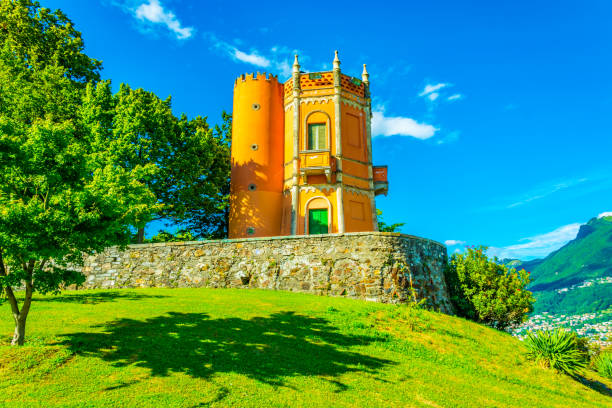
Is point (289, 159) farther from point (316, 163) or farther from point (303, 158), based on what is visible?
point (316, 163)

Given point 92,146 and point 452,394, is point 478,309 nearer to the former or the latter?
point 452,394

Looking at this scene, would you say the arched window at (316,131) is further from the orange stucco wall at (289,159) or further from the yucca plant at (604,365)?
the yucca plant at (604,365)

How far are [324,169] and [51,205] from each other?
18.8 m

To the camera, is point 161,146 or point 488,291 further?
point 161,146

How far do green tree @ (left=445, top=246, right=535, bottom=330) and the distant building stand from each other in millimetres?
8573

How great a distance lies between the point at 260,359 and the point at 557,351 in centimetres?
1029

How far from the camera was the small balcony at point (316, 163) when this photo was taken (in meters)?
25.7

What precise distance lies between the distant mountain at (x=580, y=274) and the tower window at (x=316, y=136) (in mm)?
103411

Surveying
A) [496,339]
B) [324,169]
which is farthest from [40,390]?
[324,169]

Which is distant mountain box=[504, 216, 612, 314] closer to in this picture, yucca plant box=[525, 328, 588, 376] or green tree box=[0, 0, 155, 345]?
yucca plant box=[525, 328, 588, 376]

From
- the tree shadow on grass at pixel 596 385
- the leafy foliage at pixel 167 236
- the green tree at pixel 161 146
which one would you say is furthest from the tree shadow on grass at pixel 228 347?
the leafy foliage at pixel 167 236

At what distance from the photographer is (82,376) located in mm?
7242

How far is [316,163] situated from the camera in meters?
25.9

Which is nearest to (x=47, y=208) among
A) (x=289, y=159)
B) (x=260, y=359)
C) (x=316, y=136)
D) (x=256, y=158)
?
(x=260, y=359)
